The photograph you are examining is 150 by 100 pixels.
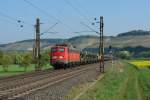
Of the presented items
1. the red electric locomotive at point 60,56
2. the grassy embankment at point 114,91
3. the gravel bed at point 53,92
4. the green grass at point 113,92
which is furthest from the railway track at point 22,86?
the red electric locomotive at point 60,56

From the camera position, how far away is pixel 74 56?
82000 mm

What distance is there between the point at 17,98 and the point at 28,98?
0.57 metres

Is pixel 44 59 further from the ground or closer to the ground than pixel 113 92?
further from the ground

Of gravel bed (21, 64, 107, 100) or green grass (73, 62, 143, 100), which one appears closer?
gravel bed (21, 64, 107, 100)

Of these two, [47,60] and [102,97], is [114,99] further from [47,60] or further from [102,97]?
[47,60]

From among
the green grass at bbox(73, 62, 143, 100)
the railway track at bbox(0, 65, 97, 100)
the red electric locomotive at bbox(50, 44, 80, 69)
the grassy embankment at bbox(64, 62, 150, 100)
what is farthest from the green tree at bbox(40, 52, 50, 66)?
the green grass at bbox(73, 62, 143, 100)

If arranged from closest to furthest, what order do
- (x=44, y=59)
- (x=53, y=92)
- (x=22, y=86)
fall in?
(x=53, y=92), (x=22, y=86), (x=44, y=59)

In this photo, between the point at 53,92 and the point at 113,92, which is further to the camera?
the point at 113,92

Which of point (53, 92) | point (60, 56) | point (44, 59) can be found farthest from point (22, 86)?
point (44, 59)

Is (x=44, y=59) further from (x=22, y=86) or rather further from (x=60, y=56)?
(x=22, y=86)

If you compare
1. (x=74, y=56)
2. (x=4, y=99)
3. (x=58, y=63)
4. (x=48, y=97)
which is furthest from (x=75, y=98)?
(x=74, y=56)

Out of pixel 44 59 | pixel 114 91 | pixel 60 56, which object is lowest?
pixel 114 91

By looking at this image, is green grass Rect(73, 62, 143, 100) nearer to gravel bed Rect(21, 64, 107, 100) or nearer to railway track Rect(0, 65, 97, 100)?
gravel bed Rect(21, 64, 107, 100)

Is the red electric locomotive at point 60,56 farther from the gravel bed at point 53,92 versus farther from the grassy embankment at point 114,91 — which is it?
the gravel bed at point 53,92
